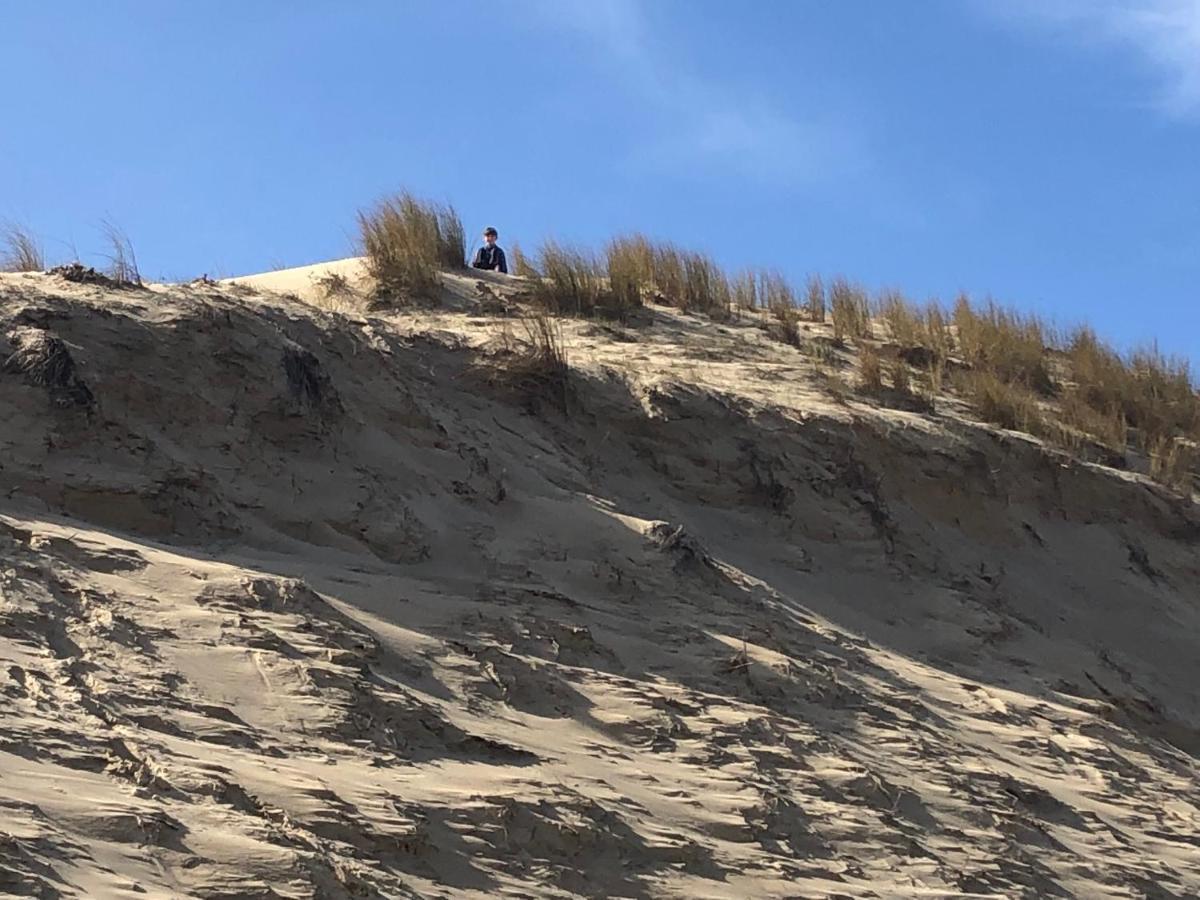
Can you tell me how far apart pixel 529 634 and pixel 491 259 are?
6545 mm

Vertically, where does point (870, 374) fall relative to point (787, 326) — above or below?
below

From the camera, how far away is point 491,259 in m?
12.2

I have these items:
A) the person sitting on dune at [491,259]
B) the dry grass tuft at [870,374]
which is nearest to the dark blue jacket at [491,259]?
the person sitting on dune at [491,259]

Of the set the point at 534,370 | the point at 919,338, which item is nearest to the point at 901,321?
the point at 919,338

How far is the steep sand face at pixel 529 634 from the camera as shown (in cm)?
432

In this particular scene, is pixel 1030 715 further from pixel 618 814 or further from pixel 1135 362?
pixel 1135 362

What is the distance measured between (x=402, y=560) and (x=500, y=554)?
0.49m

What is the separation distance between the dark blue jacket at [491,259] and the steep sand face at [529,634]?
6.58 feet

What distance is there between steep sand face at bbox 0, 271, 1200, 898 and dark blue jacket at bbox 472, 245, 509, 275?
2.01 meters

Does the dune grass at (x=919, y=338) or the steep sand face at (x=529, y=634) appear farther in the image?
the dune grass at (x=919, y=338)

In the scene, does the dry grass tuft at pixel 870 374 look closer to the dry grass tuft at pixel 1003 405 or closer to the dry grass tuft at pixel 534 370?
the dry grass tuft at pixel 1003 405

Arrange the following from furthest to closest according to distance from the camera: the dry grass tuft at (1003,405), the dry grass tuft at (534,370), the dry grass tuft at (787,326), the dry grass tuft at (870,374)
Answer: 1. the dry grass tuft at (787,326)
2. the dry grass tuft at (1003,405)
3. the dry grass tuft at (870,374)
4. the dry grass tuft at (534,370)

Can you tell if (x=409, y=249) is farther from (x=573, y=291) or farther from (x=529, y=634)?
(x=529, y=634)

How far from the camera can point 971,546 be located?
9430 mm
